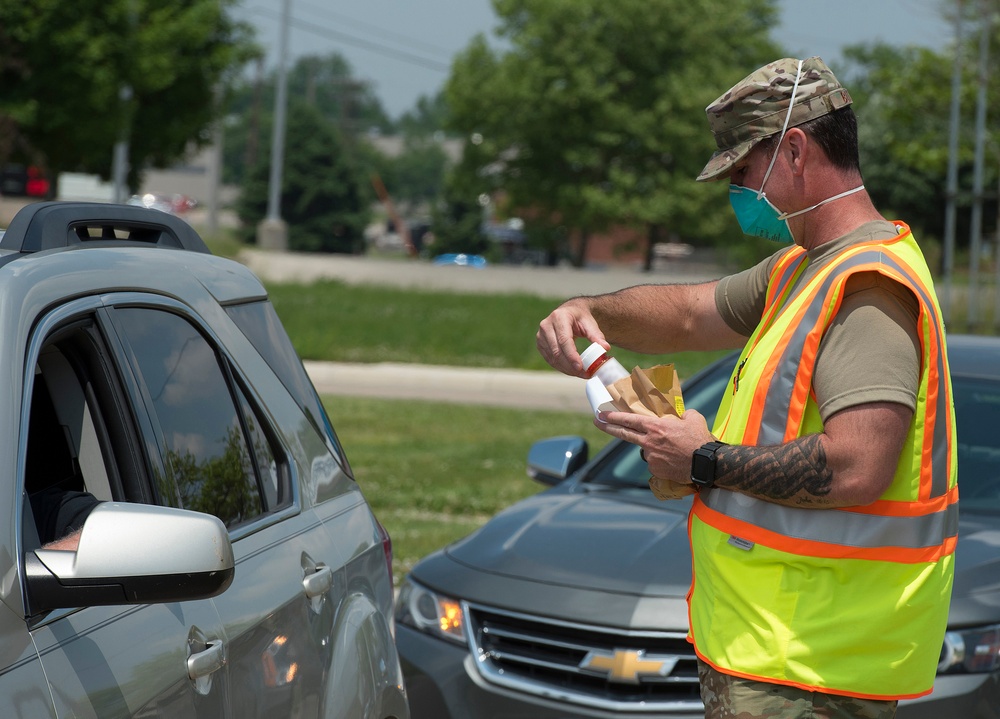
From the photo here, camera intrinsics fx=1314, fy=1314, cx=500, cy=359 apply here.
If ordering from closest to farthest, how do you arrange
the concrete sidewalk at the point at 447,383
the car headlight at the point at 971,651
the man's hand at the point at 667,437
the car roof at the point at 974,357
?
the man's hand at the point at 667,437, the car headlight at the point at 971,651, the car roof at the point at 974,357, the concrete sidewalk at the point at 447,383

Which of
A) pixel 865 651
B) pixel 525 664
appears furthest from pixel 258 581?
pixel 525 664

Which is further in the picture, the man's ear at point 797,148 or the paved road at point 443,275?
the paved road at point 443,275

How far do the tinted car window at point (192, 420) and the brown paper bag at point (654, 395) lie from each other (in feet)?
2.59

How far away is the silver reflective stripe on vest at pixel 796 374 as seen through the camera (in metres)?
2.54

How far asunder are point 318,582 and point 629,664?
147 cm

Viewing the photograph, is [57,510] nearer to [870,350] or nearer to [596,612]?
[870,350]

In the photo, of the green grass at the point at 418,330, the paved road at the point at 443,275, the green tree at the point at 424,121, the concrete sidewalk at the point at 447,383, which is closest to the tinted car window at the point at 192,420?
the concrete sidewalk at the point at 447,383

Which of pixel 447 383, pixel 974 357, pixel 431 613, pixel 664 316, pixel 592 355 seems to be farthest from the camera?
pixel 447 383

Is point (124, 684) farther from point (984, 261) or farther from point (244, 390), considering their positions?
point (984, 261)

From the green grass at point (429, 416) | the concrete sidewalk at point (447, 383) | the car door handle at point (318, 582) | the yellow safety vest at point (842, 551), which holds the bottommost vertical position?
the concrete sidewalk at point (447, 383)

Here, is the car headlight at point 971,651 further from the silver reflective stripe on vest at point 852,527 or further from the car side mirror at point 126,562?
the car side mirror at point 126,562

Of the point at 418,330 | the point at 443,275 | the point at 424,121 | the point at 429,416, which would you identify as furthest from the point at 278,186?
the point at 424,121

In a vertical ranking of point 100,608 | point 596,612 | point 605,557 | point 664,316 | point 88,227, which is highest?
point 88,227

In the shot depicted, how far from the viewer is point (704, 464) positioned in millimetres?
2609
